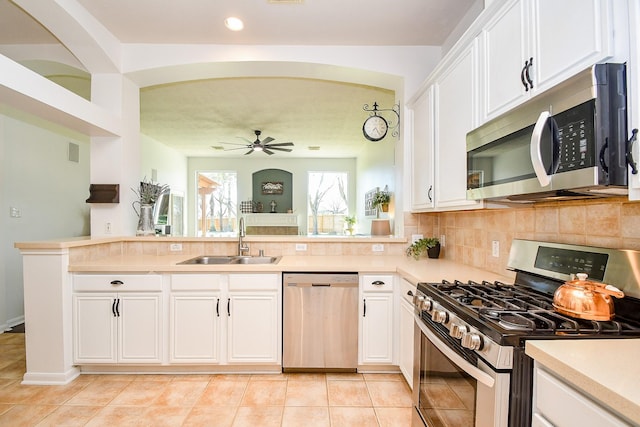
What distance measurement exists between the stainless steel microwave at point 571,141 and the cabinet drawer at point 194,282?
197 cm

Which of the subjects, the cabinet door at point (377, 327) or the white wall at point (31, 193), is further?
the white wall at point (31, 193)

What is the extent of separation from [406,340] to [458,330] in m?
1.13

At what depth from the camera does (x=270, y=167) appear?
8.70m

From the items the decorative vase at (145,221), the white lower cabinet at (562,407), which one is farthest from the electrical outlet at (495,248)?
the decorative vase at (145,221)

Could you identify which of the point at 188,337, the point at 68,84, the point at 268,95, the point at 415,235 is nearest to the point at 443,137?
the point at 415,235

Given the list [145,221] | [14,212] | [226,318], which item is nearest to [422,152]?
[226,318]

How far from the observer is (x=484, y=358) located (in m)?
1.09

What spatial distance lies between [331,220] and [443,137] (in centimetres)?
670

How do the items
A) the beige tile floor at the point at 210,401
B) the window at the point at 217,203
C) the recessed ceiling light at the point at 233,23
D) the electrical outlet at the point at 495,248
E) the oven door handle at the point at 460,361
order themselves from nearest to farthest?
the oven door handle at the point at 460,361 → the beige tile floor at the point at 210,401 → the electrical outlet at the point at 495,248 → the recessed ceiling light at the point at 233,23 → the window at the point at 217,203

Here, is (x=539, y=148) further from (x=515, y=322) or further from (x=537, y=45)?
(x=515, y=322)

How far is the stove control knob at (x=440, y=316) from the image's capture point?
4.44 feet

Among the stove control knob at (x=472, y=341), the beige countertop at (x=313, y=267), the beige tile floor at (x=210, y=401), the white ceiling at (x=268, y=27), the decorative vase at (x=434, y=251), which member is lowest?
the beige tile floor at (x=210, y=401)

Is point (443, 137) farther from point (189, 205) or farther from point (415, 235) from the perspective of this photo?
point (189, 205)

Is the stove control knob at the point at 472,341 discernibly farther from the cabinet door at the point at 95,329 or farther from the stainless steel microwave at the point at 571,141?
the cabinet door at the point at 95,329
